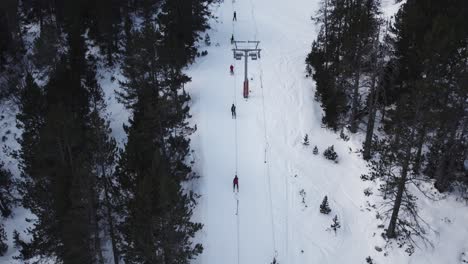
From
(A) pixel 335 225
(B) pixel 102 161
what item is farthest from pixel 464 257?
A: (B) pixel 102 161

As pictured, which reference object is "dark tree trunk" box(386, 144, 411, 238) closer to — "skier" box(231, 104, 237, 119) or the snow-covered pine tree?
"skier" box(231, 104, 237, 119)

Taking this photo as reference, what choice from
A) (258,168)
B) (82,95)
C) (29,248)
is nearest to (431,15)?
(258,168)

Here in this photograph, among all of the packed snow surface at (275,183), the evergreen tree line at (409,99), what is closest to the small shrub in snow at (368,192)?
the packed snow surface at (275,183)

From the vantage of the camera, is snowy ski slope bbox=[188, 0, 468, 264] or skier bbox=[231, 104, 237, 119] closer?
snowy ski slope bbox=[188, 0, 468, 264]

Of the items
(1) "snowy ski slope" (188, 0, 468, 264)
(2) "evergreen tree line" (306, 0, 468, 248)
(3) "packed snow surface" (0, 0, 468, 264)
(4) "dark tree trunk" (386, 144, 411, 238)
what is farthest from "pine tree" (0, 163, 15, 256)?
(4) "dark tree trunk" (386, 144, 411, 238)

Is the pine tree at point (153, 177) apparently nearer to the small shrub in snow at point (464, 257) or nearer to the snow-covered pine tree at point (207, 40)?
the small shrub in snow at point (464, 257)

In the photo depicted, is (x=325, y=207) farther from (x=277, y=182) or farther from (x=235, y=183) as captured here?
(x=235, y=183)
